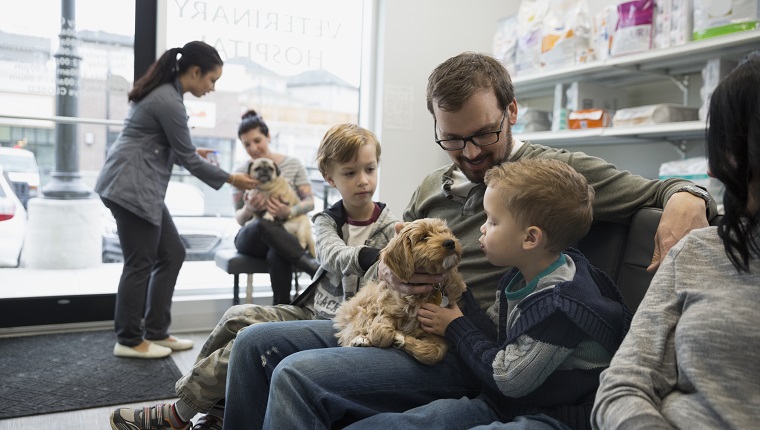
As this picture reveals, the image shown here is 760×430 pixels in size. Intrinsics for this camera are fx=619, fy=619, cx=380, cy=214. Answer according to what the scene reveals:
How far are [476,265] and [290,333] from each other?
524mm

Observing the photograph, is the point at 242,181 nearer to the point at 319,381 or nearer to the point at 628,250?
the point at 319,381

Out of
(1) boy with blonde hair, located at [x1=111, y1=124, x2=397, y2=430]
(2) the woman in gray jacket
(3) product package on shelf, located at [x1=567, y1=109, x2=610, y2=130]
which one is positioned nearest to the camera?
(1) boy with blonde hair, located at [x1=111, y1=124, x2=397, y2=430]

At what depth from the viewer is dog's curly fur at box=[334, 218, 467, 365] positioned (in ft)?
4.89

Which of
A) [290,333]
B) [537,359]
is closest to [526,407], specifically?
[537,359]

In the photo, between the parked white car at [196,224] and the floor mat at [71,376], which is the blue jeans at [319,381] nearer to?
the floor mat at [71,376]

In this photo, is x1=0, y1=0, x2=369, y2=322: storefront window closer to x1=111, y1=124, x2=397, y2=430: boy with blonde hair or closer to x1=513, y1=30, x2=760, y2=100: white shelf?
x1=513, y1=30, x2=760, y2=100: white shelf

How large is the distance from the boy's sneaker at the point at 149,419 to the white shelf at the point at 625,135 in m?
2.58

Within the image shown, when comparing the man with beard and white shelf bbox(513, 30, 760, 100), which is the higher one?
white shelf bbox(513, 30, 760, 100)

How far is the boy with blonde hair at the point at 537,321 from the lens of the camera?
120 cm

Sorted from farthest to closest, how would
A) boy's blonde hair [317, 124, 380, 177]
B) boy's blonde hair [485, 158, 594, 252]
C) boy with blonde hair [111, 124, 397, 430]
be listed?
boy's blonde hair [317, 124, 380, 177]
boy with blonde hair [111, 124, 397, 430]
boy's blonde hair [485, 158, 594, 252]

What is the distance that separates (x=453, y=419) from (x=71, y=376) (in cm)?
247

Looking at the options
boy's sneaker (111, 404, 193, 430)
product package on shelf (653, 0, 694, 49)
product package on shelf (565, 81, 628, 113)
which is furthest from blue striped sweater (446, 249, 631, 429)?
product package on shelf (565, 81, 628, 113)

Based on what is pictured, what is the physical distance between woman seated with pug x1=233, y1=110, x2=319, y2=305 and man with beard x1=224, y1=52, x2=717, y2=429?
1749 mm

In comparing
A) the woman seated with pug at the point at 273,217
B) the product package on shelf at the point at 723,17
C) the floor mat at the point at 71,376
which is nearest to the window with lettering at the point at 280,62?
the woman seated with pug at the point at 273,217
